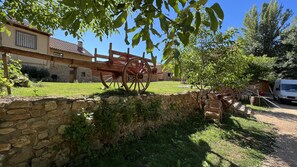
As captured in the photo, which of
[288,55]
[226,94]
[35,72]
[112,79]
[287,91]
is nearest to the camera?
[112,79]

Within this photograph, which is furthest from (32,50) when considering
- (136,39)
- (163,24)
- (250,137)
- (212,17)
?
(212,17)

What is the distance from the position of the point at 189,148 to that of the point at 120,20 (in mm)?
4024

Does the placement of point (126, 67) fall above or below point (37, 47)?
below

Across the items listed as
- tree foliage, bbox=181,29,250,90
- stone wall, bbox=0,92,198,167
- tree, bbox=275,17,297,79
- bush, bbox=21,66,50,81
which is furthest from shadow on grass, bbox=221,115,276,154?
tree, bbox=275,17,297,79

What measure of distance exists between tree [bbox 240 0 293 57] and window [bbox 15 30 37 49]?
21873 mm

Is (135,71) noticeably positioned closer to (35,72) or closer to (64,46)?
(35,72)

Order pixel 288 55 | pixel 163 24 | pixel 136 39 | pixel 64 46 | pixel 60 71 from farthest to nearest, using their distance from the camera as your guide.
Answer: pixel 64 46
pixel 288 55
pixel 60 71
pixel 136 39
pixel 163 24

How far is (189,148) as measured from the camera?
4820 millimetres

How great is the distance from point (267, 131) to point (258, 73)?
10853 millimetres

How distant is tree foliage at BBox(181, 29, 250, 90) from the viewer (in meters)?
6.98

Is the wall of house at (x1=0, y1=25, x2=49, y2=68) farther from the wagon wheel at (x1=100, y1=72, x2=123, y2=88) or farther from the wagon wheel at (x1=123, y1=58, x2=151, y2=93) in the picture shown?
the wagon wheel at (x1=123, y1=58, x2=151, y2=93)

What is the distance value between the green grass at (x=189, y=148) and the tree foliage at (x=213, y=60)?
5.65ft

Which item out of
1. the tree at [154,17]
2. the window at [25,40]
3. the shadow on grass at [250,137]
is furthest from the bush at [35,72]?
the tree at [154,17]

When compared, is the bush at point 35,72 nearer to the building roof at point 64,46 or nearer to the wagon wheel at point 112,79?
the building roof at point 64,46
